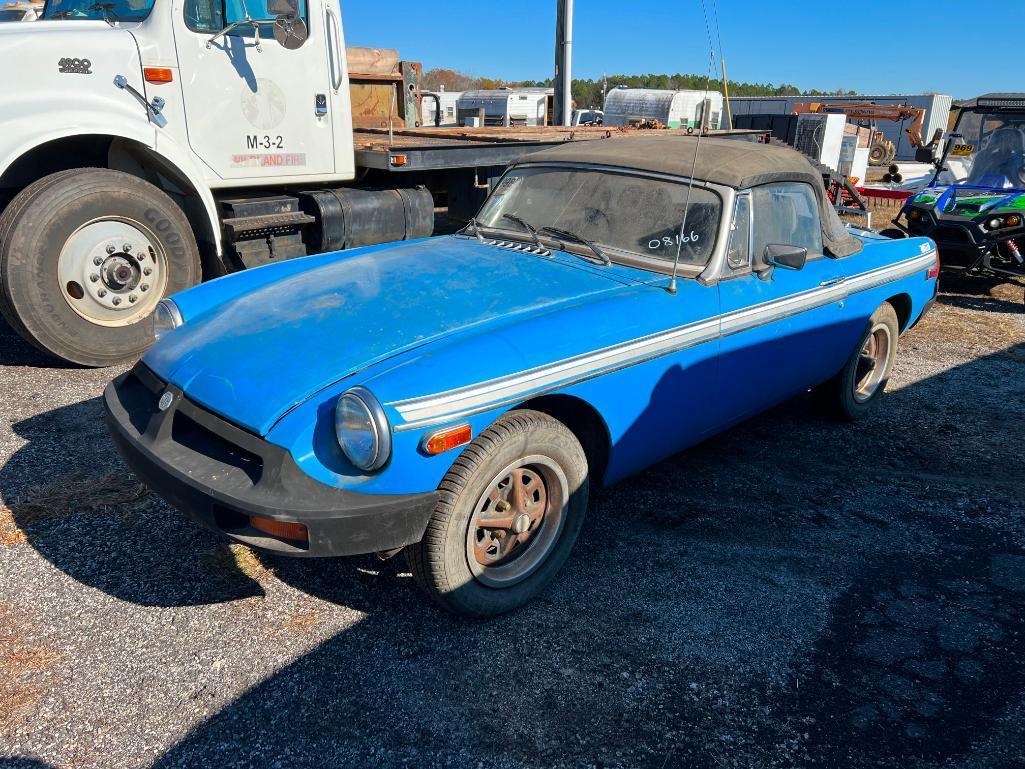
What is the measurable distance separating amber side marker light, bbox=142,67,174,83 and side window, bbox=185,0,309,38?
1.21 ft

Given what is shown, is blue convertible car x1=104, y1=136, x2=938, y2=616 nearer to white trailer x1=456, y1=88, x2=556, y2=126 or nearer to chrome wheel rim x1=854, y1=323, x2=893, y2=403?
chrome wheel rim x1=854, y1=323, x2=893, y2=403

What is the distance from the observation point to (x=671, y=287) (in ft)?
10.8

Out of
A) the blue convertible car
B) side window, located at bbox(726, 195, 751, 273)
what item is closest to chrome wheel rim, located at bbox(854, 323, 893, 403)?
the blue convertible car

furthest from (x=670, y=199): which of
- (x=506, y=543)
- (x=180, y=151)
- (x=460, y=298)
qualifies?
(x=180, y=151)

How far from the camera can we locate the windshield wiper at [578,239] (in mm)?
3548

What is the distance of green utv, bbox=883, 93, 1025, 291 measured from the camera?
25.5ft

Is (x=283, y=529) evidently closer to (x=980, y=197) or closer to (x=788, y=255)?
(x=788, y=255)

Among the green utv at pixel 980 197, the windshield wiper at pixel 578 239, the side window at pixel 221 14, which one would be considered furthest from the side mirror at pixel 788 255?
the green utv at pixel 980 197

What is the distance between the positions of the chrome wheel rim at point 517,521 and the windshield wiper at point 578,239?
3.74 feet

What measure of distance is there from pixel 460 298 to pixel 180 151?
3518 mm

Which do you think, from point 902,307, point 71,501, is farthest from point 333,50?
Answer: point 902,307

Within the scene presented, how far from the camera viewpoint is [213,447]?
2.69 metres

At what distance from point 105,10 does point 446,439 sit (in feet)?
16.2

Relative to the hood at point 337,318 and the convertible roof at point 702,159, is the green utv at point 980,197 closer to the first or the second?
the convertible roof at point 702,159
